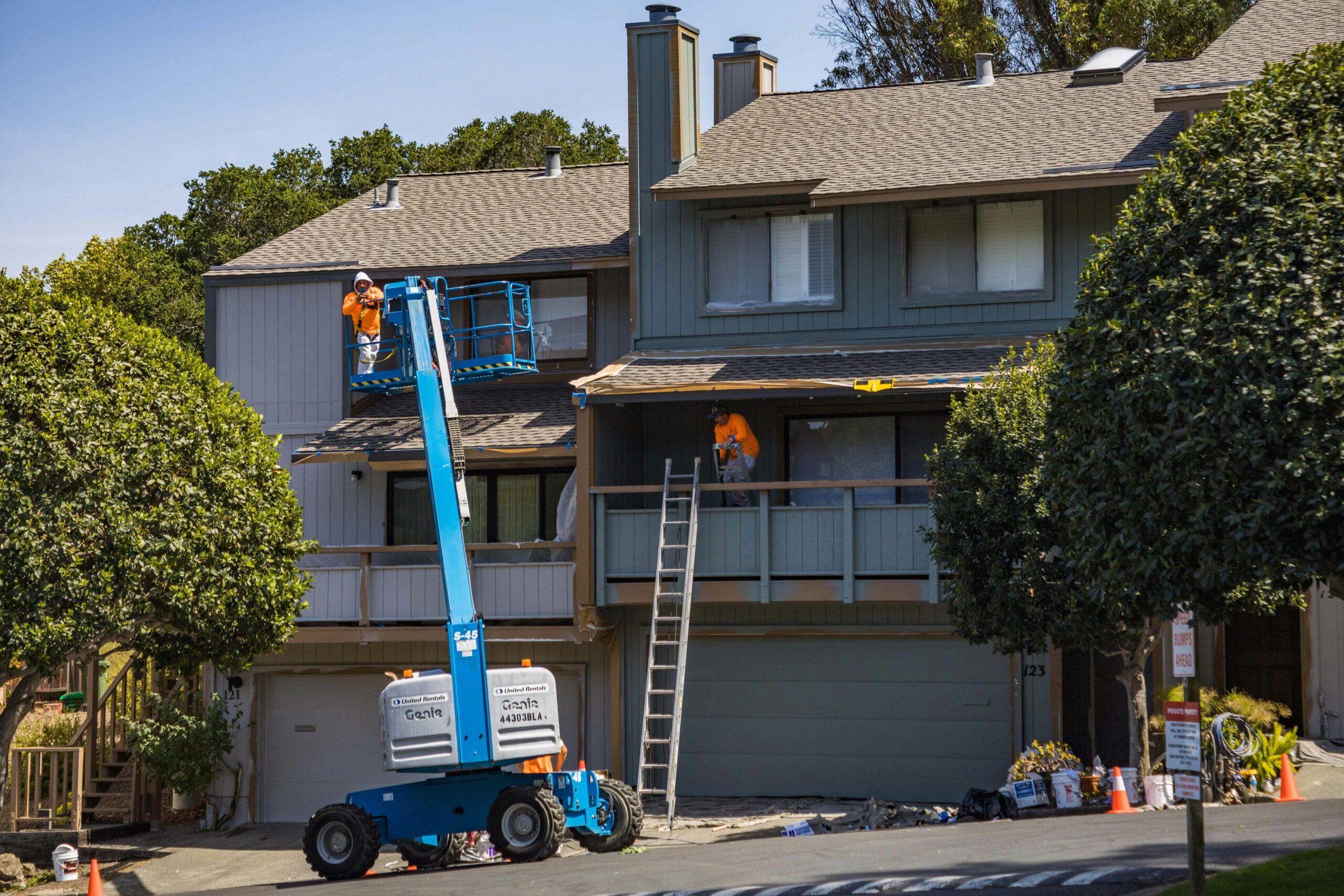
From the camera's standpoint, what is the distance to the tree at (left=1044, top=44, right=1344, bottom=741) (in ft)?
32.4

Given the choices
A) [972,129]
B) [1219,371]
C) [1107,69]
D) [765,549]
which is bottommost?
[765,549]

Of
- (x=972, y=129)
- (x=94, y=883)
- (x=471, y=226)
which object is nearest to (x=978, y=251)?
(x=972, y=129)

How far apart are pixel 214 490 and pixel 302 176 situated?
89.5 ft

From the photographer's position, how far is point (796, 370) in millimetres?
20484

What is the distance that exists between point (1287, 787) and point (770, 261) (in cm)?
1002

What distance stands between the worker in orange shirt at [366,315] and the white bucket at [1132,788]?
1177 centimetres

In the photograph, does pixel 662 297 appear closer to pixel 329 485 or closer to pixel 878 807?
pixel 329 485

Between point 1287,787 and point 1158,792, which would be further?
point 1287,787

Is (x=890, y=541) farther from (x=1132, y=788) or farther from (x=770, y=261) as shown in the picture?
(x=770, y=261)

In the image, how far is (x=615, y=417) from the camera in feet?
70.1

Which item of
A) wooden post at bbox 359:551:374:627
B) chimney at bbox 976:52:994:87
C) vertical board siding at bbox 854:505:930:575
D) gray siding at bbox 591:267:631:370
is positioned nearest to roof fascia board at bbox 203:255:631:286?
gray siding at bbox 591:267:631:370

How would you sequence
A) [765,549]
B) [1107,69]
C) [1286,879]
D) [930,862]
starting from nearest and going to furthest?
[1286,879] < [930,862] < [765,549] < [1107,69]

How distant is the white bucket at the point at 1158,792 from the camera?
16.0 metres

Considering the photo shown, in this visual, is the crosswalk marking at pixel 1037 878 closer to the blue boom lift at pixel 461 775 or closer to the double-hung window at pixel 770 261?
the blue boom lift at pixel 461 775
